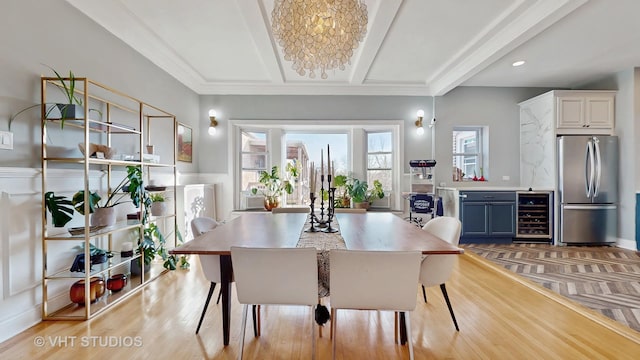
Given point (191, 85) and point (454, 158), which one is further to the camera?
point (454, 158)

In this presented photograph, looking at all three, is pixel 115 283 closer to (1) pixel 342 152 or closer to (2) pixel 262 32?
(2) pixel 262 32

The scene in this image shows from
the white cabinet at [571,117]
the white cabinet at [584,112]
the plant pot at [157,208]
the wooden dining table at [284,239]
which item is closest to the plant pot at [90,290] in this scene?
the plant pot at [157,208]

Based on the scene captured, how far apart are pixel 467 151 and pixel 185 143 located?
4848 millimetres

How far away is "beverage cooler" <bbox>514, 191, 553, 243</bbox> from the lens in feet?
14.5

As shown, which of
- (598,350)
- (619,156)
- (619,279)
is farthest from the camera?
(619,156)

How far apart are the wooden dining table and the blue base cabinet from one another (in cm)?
252

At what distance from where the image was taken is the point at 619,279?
2.95 m

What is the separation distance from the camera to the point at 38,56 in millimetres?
2080

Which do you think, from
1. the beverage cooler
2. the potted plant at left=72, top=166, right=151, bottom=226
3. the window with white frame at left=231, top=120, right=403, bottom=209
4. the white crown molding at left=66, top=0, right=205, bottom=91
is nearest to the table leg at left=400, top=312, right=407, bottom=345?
the potted plant at left=72, top=166, right=151, bottom=226

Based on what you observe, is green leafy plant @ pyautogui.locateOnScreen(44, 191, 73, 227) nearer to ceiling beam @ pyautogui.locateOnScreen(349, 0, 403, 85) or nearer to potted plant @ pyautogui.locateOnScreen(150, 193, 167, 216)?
potted plant @ pyautogui.locateOnScreen(150, 193, 167, 216)

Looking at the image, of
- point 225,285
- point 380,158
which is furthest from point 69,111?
point 380,158

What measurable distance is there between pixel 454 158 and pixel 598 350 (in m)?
3.73

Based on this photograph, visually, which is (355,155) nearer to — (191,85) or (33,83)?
(191,85)

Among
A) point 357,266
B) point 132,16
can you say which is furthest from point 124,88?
point 357,266
